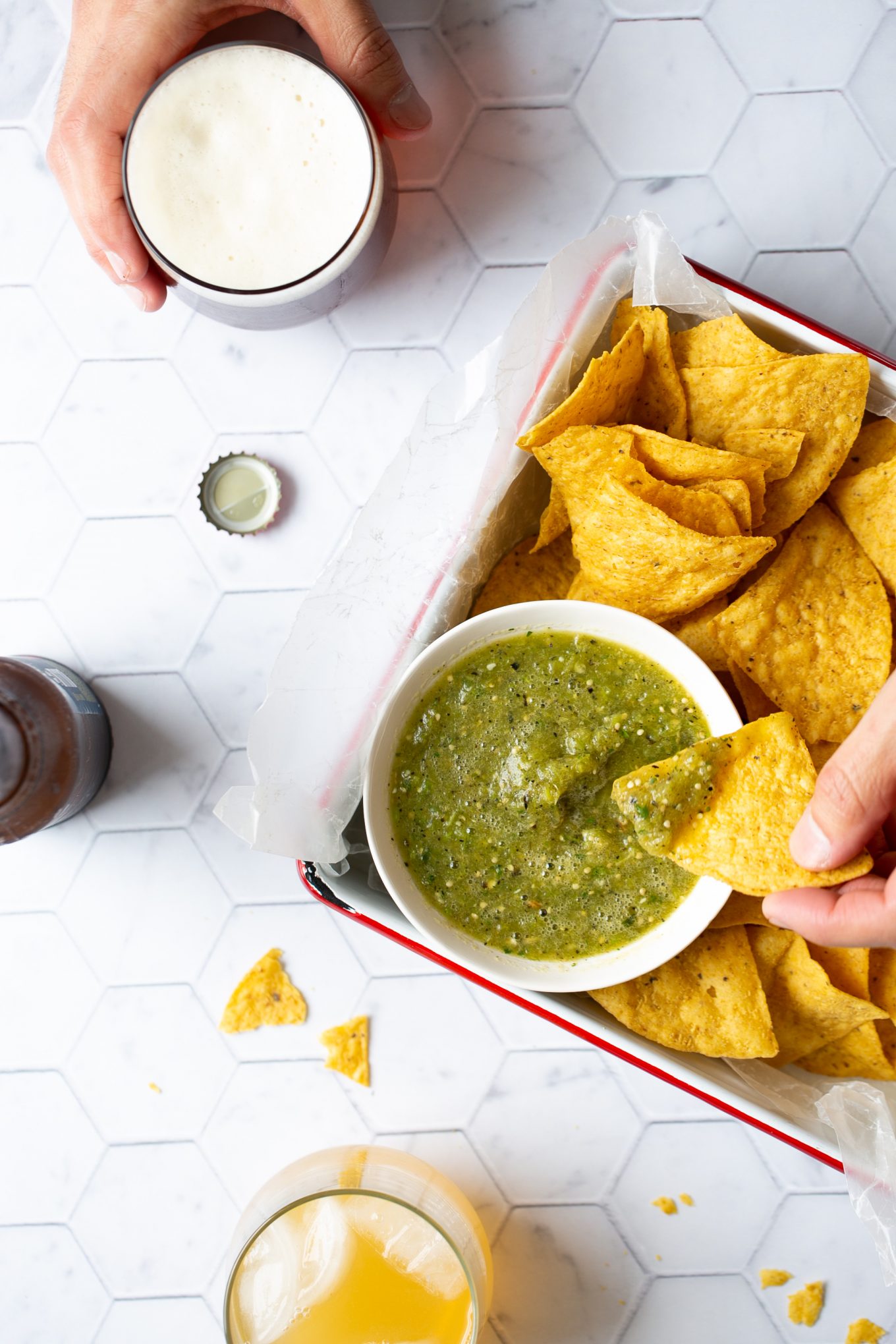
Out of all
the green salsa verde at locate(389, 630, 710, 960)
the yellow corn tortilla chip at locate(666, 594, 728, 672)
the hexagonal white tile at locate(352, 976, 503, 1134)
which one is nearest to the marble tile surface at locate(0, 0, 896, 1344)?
the hexagonal white tile at locate(352, 976, 503, 1134)

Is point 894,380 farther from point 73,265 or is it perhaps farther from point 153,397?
point 73,265

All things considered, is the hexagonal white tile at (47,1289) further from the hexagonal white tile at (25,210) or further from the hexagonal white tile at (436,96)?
the hexagonal white tile at (436,96)

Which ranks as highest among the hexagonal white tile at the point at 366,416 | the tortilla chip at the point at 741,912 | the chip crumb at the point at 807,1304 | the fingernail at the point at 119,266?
the fingernail at the point at 119,266

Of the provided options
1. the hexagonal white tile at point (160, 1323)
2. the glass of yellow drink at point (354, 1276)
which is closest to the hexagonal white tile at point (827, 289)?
the glass of yellow drink at point (354, 1276)

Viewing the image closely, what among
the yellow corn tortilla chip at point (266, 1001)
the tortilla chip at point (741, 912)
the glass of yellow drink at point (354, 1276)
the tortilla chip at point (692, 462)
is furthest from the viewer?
the yellow corn tortilla chip at point (266, 1001)

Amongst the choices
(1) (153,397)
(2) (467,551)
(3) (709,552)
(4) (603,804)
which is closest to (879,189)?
(3) (709,552)

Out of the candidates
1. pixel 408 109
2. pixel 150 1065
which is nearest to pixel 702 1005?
pixel 150 1065
